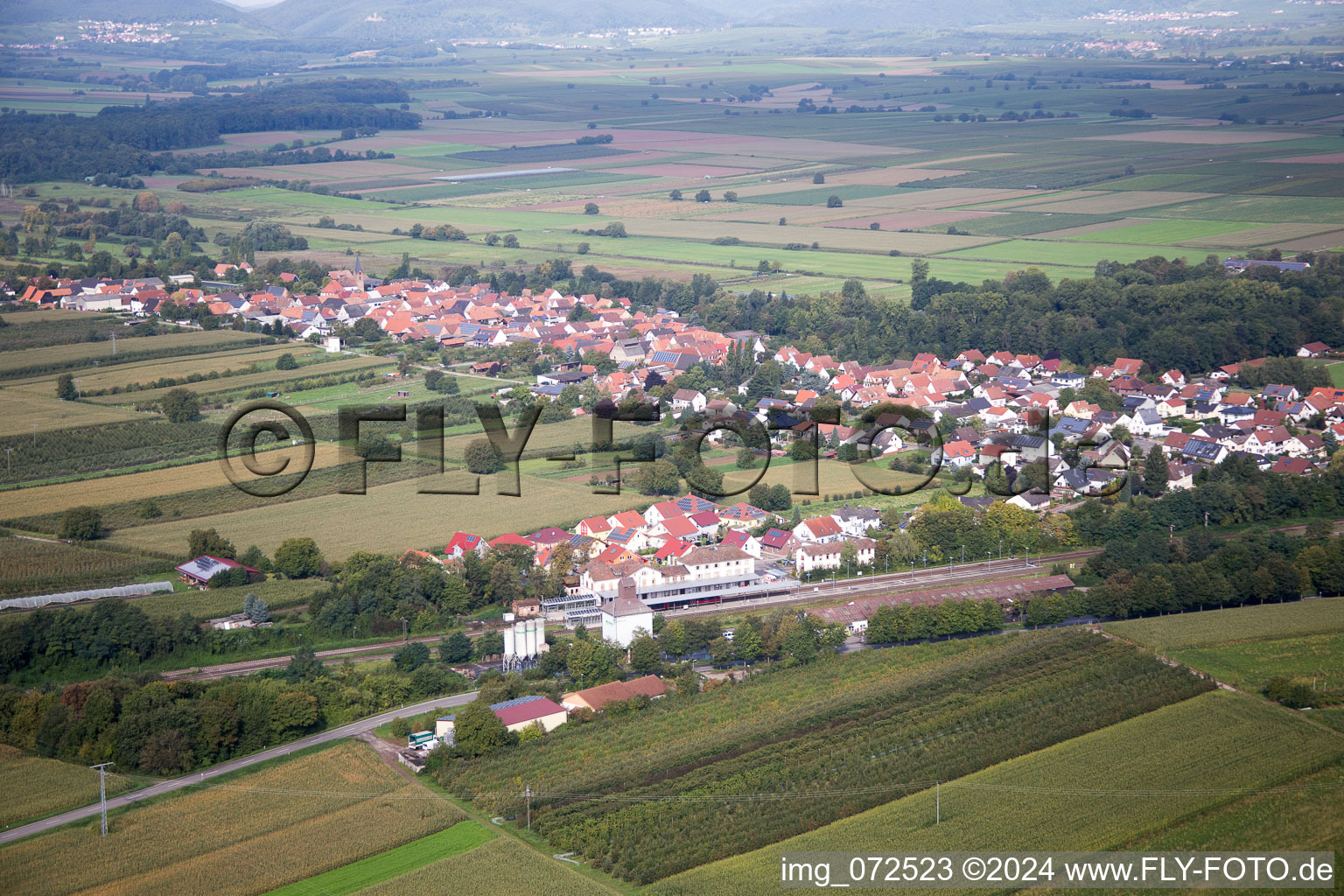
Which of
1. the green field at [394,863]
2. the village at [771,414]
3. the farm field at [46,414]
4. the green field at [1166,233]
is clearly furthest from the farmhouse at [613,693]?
the green field at [1166,233]

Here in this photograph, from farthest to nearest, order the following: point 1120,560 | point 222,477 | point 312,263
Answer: point 312,263
point 222,477
point 1120,560

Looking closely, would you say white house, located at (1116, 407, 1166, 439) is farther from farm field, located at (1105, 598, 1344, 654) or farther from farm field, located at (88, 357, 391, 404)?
farm field, located at (88, 357, 391, 404)

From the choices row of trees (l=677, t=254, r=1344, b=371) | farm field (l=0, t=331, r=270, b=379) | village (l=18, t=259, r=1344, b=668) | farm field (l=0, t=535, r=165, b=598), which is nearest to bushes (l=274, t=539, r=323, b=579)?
village (l=18, t=259, r=1344, b=668)

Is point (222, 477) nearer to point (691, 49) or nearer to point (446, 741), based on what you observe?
point (446, 741)

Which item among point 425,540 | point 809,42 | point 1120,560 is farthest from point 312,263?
point 809,42

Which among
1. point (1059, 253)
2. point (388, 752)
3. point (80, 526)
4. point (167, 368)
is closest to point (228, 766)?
point (388, 752)

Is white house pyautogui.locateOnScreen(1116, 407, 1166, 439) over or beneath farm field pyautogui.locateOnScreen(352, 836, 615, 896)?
over
